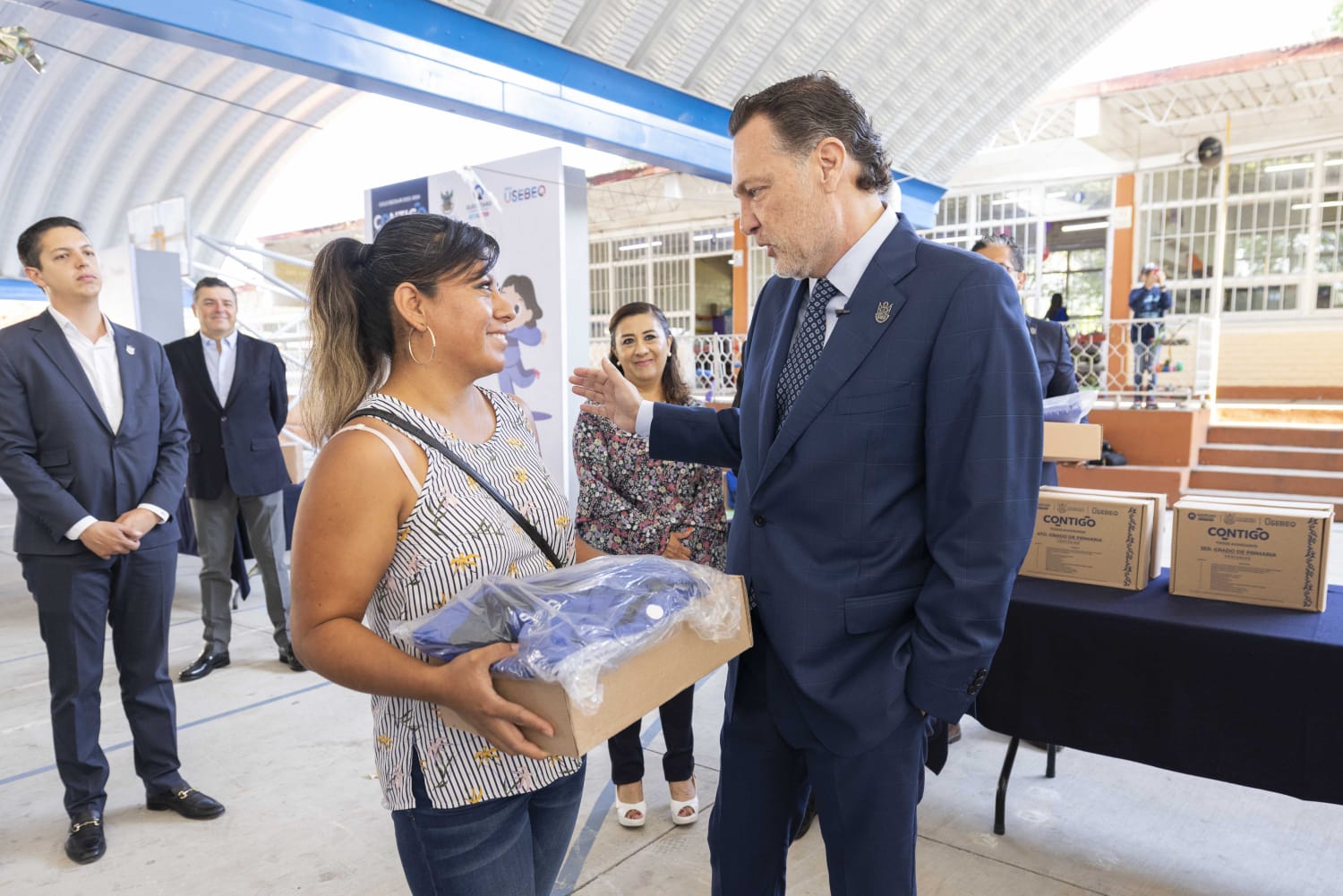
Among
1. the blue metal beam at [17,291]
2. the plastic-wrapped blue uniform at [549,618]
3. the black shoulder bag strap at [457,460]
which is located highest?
the blue metal beam at [17,291]

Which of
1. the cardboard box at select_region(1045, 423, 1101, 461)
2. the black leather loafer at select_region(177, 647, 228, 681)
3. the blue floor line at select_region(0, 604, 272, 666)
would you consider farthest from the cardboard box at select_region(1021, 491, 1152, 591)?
the blue floor line at select_region(0, 604, 272, 666)

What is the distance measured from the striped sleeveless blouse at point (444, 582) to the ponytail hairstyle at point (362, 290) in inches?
3.6

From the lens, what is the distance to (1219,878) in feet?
7.68

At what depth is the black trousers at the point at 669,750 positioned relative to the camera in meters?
2.70

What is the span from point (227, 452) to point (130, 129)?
8.68 meters

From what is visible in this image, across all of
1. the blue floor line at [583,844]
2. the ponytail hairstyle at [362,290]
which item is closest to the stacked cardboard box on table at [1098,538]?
the blue floor line at [583,844]

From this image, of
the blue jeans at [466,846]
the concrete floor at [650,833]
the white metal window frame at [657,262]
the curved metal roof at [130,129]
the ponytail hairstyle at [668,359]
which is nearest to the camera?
the blue jeans at [466,846]

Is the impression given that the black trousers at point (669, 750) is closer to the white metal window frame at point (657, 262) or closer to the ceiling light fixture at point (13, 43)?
the ceiling light fixture at point (13, 43)

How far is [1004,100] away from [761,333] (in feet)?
20.6

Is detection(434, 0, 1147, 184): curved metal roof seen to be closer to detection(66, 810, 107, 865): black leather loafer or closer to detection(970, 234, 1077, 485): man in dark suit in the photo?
detection(970, 234, 1077, 485): man in dark suit

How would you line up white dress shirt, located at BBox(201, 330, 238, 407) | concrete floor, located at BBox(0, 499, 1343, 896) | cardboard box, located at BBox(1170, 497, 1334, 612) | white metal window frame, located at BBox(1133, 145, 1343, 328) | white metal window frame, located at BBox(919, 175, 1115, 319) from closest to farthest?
cardboard box, located at BBox(1170, 497, 1334, 612) < concrete floor, located at BBox(0, 499, 1343, 896) < white dress shirt, located at BBox(201, 330, 238, 407) < white metal window frame, located at BBox(1133, 145, 1343, 328) < white metal window frame, located at BBox(919, 175, 1115, 319)

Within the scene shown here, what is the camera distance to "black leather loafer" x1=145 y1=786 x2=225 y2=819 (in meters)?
2.75

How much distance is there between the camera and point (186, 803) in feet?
9.04

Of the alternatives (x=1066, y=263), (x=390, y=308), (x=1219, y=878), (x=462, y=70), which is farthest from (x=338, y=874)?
(x=1066, y=263)
